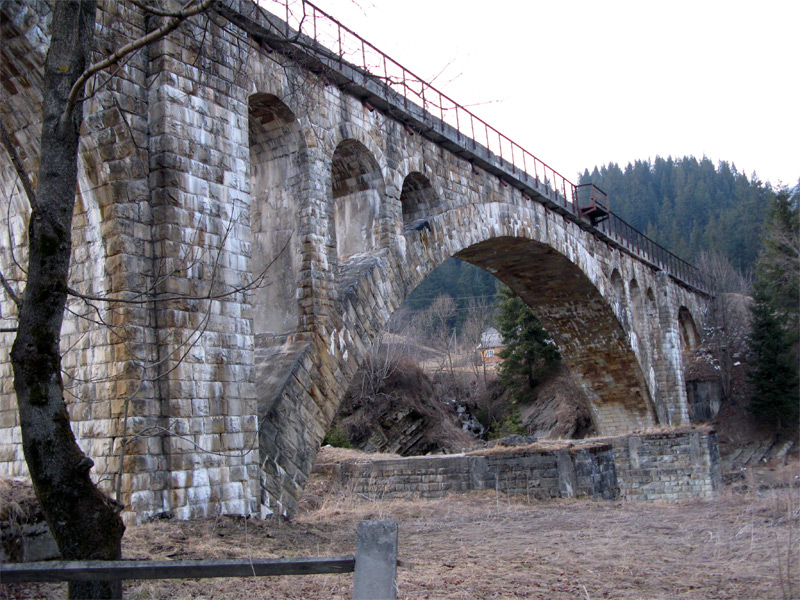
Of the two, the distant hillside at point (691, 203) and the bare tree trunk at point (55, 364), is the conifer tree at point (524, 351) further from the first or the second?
the distant hillside at point (691, 203)

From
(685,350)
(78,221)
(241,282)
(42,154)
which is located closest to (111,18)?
(78,221)

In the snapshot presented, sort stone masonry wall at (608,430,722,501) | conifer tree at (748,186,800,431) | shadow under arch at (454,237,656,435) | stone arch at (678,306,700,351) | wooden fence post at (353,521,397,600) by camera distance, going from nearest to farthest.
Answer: wooden fence post at (353,521,397,600) < stone masonry wall at (608,430,722,501) < shadow under arch at (454,237,656,435) < conifer tree at (748,186,800,431) < stone arch at (678,306,700,351)

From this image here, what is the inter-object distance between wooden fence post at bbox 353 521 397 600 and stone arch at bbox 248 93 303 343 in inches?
295

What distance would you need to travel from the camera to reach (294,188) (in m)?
10.9

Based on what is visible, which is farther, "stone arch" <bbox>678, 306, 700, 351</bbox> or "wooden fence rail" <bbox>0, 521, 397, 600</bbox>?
"stone arch" <bbox>678, 306, 700, 351</bbox>

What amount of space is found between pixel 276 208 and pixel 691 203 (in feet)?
267

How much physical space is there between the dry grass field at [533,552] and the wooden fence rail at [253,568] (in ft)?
7.40

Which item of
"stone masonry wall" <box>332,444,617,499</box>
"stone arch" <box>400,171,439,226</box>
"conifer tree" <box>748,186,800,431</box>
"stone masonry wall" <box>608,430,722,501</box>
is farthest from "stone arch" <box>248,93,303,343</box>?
"conifer tree" <box>748,186,800,431</box>

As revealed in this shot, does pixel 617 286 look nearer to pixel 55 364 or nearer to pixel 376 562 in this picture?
pixel 55 364

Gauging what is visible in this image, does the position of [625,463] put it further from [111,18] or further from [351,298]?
[111,18]

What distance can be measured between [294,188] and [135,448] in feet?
15.9

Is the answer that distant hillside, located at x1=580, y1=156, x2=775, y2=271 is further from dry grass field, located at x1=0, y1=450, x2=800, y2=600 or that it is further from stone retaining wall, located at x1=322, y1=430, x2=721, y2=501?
dry grass field, located at x1=0, y1=450, x2=800, y2=600

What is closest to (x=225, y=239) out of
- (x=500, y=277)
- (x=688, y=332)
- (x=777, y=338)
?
(x=500, y=277)

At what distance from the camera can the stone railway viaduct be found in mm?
7574
